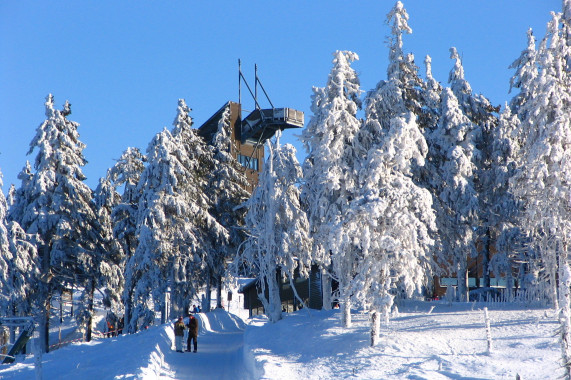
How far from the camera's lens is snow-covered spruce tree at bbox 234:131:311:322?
3025 centimetres

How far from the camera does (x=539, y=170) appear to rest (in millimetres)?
21609

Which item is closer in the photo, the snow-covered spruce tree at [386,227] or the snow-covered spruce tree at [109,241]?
the snow-covered spruce tree at [386,227]

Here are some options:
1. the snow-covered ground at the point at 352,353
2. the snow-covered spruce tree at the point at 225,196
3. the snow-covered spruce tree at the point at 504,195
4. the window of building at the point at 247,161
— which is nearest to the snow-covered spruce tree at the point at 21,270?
the snow-covered ground at the point at 352,353

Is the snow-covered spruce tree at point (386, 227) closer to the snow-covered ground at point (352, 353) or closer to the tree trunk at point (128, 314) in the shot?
the snow-covered ground at point (352, 353)

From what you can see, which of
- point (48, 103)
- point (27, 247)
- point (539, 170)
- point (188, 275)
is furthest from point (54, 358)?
point (539, 170)

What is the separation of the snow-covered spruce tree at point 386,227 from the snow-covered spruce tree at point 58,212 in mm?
19931

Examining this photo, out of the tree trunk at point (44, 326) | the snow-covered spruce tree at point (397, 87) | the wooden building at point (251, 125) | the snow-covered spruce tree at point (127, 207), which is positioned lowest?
the tree trunk at point (44, 326)

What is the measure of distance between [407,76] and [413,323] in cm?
1503

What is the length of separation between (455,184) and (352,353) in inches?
627

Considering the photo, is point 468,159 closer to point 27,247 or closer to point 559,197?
point 559,197

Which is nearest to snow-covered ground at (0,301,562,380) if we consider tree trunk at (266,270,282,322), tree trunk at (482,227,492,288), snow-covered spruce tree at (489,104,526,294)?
tree trunk at (266,270,282,322)

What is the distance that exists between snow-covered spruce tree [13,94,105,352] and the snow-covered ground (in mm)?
9219

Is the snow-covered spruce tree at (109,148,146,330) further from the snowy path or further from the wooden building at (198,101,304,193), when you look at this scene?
the wooden building at (198,101,304,193)

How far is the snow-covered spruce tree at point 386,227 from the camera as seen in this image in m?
21.1
